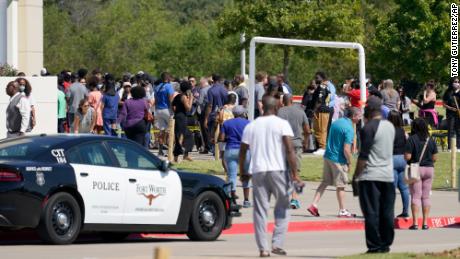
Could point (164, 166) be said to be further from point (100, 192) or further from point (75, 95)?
point (75, 95)

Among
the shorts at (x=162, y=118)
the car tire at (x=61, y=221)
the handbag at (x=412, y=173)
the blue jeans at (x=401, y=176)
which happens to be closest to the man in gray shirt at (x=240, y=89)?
the shorts at (x=162, y=118)

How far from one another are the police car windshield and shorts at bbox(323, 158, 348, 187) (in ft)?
17.7

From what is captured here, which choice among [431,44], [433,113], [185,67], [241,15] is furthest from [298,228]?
[185,67]

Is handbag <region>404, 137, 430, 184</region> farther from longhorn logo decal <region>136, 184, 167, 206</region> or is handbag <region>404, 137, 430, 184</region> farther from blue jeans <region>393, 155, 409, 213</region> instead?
longhorn logo decal <region>136, 184, 167, 206</region>

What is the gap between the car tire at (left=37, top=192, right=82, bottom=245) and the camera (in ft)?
54.2

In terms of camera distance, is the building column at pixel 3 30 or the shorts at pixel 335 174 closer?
the shorts at pixel 335 174

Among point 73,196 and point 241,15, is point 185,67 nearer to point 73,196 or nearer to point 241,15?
point 241,15

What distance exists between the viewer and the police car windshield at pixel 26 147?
55.4ft

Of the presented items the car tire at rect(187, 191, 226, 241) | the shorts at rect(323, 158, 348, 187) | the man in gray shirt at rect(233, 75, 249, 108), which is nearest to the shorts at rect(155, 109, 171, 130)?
the man in gray shirt at rect(233, 75, 249, 108)

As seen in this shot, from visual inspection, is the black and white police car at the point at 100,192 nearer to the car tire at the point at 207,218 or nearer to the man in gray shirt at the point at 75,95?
the car tire at the point at 207,218

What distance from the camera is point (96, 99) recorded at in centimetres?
2755

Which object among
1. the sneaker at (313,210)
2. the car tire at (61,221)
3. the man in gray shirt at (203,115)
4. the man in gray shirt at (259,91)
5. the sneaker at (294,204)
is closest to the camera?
the car tire at (61,221)

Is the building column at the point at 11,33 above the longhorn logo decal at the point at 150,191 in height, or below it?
above

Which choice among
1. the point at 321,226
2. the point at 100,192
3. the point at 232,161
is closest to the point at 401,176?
the point at 321,226
